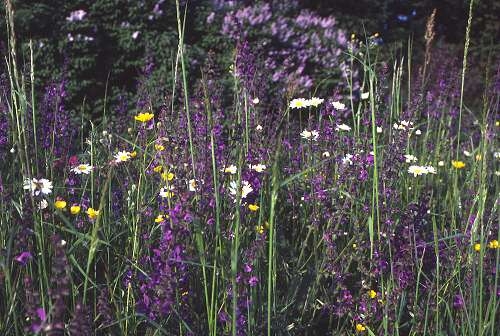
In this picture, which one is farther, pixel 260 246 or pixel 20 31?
pixel 20 31

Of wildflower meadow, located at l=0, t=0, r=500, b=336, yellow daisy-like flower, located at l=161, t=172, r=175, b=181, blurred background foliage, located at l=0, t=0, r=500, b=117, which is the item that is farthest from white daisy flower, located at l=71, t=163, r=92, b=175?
blurred background foliage, located at l=0, t=0, r=500, b=117

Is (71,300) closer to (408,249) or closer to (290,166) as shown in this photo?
(408,249)

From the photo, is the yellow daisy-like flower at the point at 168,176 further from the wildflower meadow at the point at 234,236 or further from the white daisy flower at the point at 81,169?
the white daisy flower at the point at 81,169

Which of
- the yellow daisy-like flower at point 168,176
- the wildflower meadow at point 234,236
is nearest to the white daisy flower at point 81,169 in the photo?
the wildflower meadow at point 234,236

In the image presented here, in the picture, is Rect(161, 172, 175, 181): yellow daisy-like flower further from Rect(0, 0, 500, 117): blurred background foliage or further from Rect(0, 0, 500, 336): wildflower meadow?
Rect(0, 0, 500, 117): blurred background foliage

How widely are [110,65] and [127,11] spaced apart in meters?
0.51

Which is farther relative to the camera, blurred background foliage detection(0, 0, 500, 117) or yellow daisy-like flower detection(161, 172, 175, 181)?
blurred background foliage detection(0, 0, 500, 117)

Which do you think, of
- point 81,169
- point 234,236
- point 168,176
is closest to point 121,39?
point 81,169

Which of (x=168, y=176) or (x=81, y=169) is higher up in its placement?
(x=168, y=176)

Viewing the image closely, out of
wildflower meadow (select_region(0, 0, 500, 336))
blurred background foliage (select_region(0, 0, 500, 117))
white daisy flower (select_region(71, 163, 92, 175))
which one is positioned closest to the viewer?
wildflower meadow (select_region(0, 0, 500, 336))

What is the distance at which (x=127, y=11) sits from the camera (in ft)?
19.3

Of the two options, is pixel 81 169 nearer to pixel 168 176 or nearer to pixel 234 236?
pixel 168 176

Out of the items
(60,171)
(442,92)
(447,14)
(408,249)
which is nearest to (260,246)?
(408,249)

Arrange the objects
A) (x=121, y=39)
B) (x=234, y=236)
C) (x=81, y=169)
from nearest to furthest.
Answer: (x=234, y=236) < (x=81, y=169) < (x=121, y=39)
